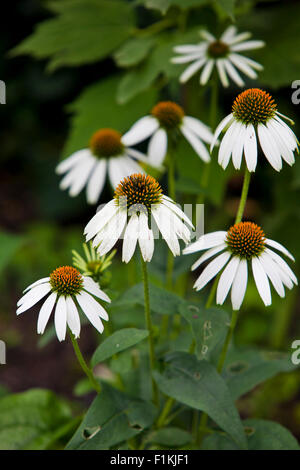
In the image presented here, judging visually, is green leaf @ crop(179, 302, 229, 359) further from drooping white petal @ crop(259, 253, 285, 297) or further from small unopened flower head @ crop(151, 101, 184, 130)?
small unopened flower head @ crop(151, 101, 184, 130)

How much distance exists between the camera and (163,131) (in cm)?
105

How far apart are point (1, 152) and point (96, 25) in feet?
4.30

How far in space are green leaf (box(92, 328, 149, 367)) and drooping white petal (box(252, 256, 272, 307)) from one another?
6.9 inches

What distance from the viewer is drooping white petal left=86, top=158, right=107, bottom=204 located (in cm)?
112

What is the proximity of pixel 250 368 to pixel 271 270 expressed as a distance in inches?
14.0

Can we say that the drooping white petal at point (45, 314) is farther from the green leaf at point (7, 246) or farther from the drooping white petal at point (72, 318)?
the green leaf at point (7, 246)

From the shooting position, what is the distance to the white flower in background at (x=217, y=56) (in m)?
1.06

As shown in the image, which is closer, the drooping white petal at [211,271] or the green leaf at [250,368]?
the drooping white petal at [211,271]

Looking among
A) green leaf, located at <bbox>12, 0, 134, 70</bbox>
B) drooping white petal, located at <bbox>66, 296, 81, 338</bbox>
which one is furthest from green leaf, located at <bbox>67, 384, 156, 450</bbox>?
green leaf, located at <bbox>12, 0, 134, 70</bbox>

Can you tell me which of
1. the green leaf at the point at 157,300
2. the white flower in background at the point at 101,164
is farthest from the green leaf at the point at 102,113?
the green leaf at the point at 157,300

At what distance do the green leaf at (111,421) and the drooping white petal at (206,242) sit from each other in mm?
286

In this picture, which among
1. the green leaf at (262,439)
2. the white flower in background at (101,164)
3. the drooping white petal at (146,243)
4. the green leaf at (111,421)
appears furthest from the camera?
the white flower in background at (101,164)

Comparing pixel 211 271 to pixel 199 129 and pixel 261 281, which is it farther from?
pixel 199 129
